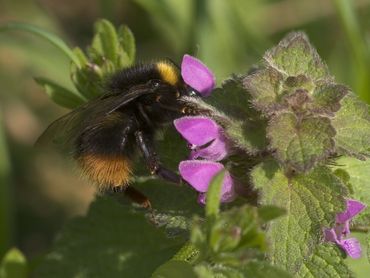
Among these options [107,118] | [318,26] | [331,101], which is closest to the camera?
[331,101]

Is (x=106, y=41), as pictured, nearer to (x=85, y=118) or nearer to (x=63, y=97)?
(x=63, y=97)

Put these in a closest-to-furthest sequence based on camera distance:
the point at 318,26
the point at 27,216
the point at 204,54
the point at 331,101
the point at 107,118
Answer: the point at 331,101
the point at 107,118
the point at 204,54
the point at 27,216
the point at 318,26

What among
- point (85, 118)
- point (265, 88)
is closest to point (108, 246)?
point (85, 118)

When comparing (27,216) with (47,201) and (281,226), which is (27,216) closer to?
(47,201)

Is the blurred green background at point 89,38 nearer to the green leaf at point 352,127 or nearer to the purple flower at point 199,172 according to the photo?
the green leaf at point 352,127

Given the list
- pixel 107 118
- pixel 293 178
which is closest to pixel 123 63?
pixel 107 118

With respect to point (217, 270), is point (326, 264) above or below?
below

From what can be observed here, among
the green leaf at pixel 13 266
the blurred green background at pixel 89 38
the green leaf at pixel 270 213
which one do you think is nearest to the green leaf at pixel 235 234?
the green leaf at pixel 270 213
